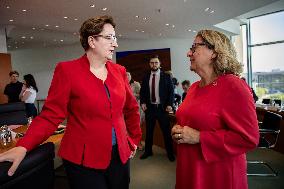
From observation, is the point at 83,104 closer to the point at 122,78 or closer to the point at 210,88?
the point at 122,78

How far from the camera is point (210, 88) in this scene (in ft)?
4.94

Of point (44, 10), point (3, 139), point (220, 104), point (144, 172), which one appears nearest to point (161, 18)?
point (44, 10)

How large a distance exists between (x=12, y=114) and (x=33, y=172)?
2766 mm

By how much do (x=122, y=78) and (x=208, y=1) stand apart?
613 cm

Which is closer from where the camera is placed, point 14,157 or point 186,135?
point 14,157

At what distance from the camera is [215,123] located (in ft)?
4.74

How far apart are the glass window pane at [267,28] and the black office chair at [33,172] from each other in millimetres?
10758

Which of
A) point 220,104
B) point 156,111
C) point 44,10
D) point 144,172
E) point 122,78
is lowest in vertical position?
point 144,172

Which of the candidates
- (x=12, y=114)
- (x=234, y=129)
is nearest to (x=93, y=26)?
(x=234, y=129)

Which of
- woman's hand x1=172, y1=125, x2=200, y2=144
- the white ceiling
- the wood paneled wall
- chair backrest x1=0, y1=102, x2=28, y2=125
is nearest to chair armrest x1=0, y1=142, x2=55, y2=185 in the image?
woman's hand x1=172, y1=125, x2=200, y2=144

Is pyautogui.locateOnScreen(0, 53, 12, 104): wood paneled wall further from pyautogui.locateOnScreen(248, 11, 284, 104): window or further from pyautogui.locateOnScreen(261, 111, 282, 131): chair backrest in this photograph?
pyautogui.locateOnScreen(248, 11, 284, 104): window

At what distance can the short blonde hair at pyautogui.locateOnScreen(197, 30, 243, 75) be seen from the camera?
4.95 feet

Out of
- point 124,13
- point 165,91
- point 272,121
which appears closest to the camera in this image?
point 272,121

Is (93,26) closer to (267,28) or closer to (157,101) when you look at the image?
(157,101)
